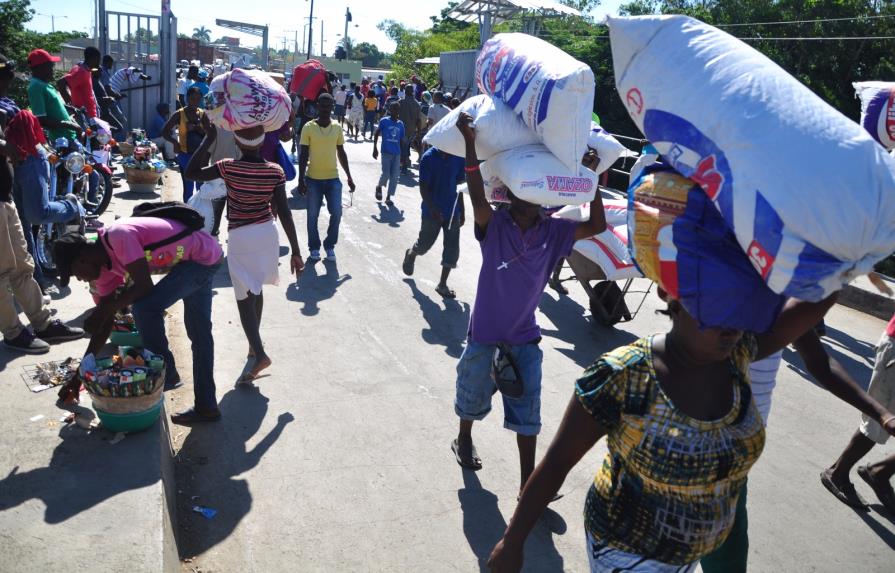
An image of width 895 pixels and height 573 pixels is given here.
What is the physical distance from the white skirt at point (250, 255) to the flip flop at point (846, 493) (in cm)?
409

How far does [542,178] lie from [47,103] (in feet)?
20.1

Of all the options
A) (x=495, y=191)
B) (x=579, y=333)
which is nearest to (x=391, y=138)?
(x=579, y=333)

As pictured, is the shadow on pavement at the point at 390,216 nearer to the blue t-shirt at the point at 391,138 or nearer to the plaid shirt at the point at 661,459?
the blue t-shirt at the point at 391,138

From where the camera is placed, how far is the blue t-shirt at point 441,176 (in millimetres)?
7671

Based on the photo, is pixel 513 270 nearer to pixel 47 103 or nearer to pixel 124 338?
pixel 124 338

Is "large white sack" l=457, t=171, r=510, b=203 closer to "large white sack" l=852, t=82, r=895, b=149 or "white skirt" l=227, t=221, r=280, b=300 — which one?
"white skirt" l=227, t=221, r=280, b=300

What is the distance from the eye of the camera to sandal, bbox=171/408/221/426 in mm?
4609

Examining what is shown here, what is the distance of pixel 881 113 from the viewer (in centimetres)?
599

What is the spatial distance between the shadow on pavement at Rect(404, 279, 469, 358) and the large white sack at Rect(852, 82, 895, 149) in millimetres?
3913

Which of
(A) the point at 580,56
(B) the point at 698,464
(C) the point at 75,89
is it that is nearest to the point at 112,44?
(C) the point at 75,89

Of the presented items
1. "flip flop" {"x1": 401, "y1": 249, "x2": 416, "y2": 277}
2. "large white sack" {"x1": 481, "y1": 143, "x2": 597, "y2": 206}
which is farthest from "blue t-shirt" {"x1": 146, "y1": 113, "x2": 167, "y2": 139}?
"large white sack" {"x1": 481, "y1": 143, "x2": 597, "y2": 206}

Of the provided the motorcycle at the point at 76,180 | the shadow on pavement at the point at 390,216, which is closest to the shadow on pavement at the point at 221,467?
the motorcycle at the point at 76,180

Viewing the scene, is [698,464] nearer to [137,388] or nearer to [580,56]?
[137,388]

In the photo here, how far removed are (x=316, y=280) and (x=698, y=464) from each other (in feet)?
21.0
